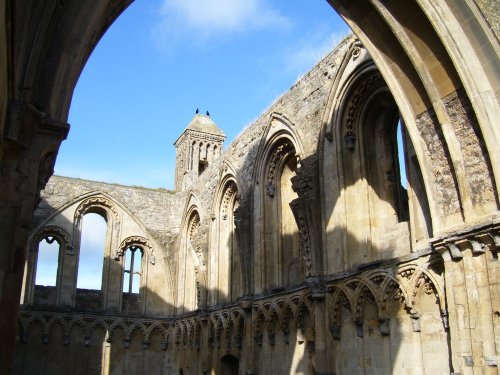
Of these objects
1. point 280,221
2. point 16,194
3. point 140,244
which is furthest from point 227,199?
point 16,194

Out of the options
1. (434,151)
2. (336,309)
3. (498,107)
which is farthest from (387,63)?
(336,309)

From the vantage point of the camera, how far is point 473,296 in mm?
6566

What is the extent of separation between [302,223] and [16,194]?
6.58 metres

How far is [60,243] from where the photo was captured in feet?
58.2

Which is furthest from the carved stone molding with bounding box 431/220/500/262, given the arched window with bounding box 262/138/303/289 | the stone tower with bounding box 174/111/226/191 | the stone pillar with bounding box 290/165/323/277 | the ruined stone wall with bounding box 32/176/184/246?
the stone tower with bounding box 174/111/226/191

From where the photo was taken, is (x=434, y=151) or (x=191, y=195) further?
(x=191, y=195)

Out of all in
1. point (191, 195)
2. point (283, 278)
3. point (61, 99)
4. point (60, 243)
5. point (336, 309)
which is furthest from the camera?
point (191, 195)

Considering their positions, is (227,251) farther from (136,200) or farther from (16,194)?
(16,194)

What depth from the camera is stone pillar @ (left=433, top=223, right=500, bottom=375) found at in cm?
628

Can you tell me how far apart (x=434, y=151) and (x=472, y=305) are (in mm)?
2023

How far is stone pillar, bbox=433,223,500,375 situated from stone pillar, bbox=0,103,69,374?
181 inches

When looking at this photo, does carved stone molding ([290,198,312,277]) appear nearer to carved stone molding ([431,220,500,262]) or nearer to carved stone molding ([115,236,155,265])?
carved stone molding ([431,220,500,262])

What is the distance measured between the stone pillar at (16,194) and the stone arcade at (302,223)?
0.05 feet

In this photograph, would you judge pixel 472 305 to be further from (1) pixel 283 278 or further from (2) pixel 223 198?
(2) pixel 223 198
